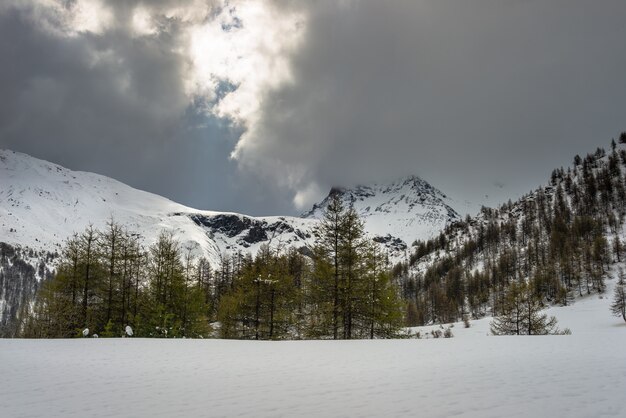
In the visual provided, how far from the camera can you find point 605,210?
481 ft

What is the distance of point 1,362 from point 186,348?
27.3 feet

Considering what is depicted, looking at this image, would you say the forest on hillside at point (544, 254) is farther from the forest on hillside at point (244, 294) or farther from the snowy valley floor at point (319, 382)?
the snowy valley floor at point (319, 382)

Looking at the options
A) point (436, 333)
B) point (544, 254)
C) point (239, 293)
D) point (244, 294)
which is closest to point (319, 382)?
point (244, 294)

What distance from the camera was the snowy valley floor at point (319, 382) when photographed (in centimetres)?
819

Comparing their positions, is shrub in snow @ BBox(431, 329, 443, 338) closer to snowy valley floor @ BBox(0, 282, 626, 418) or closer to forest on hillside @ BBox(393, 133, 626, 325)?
forest on hillside @ BBox(393, 133, 626, 325)

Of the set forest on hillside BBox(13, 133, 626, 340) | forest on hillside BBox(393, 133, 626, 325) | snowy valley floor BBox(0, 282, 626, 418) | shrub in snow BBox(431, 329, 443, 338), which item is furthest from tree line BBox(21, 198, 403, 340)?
forest on hillside BBox(393, 133, 626, 325)

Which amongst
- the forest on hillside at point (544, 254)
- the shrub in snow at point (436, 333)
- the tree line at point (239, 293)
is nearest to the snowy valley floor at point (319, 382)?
the tree line at point (239, 293)

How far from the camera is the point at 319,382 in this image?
11297 mm

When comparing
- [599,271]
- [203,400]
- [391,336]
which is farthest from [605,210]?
[203,400]

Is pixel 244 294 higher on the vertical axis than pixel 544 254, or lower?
lower

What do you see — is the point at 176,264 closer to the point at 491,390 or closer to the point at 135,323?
the point at 135,323

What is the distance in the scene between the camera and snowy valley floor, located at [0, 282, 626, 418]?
819 centimetres

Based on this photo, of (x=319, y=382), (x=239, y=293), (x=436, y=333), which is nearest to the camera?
(x=319, y=382)

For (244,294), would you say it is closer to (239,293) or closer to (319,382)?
(239,293)
